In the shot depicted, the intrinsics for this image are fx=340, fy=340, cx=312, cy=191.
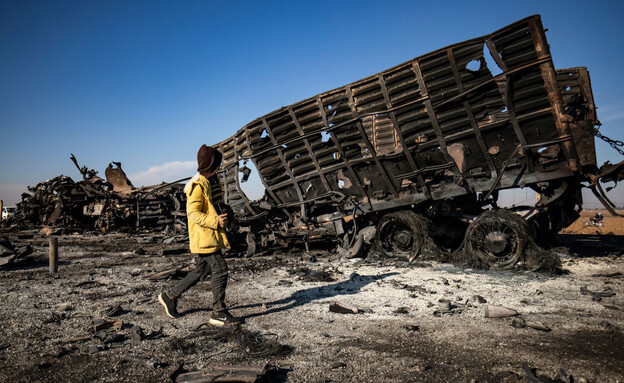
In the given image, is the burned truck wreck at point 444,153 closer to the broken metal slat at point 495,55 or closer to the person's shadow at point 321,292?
the broken metal slat at point 495,55

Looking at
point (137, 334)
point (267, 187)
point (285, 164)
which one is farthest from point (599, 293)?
point (267, 187)

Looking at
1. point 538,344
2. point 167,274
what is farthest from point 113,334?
point 538,344

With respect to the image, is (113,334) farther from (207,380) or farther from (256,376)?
(256,376)

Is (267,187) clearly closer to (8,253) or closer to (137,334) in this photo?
(137,334)

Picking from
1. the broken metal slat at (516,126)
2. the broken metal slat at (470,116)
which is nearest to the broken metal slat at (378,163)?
the broken metal slat at (470,116)

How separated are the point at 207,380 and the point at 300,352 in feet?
2.71

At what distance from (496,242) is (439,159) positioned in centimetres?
183

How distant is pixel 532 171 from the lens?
5875 millimetres

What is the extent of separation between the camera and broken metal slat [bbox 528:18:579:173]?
5.41 metres

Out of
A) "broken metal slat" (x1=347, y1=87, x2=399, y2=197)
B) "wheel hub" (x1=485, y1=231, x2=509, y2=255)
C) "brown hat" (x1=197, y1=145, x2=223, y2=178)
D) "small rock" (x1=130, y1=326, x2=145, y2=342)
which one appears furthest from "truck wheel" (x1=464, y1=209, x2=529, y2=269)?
"small rock" (x1=130, y1=326, x2=145, y2=342)

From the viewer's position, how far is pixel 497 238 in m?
6.00

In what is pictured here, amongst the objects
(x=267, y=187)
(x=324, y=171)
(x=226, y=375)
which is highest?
(x=324, y=171)

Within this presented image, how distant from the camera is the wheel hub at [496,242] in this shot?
594cm

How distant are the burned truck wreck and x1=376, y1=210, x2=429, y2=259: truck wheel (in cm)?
3
